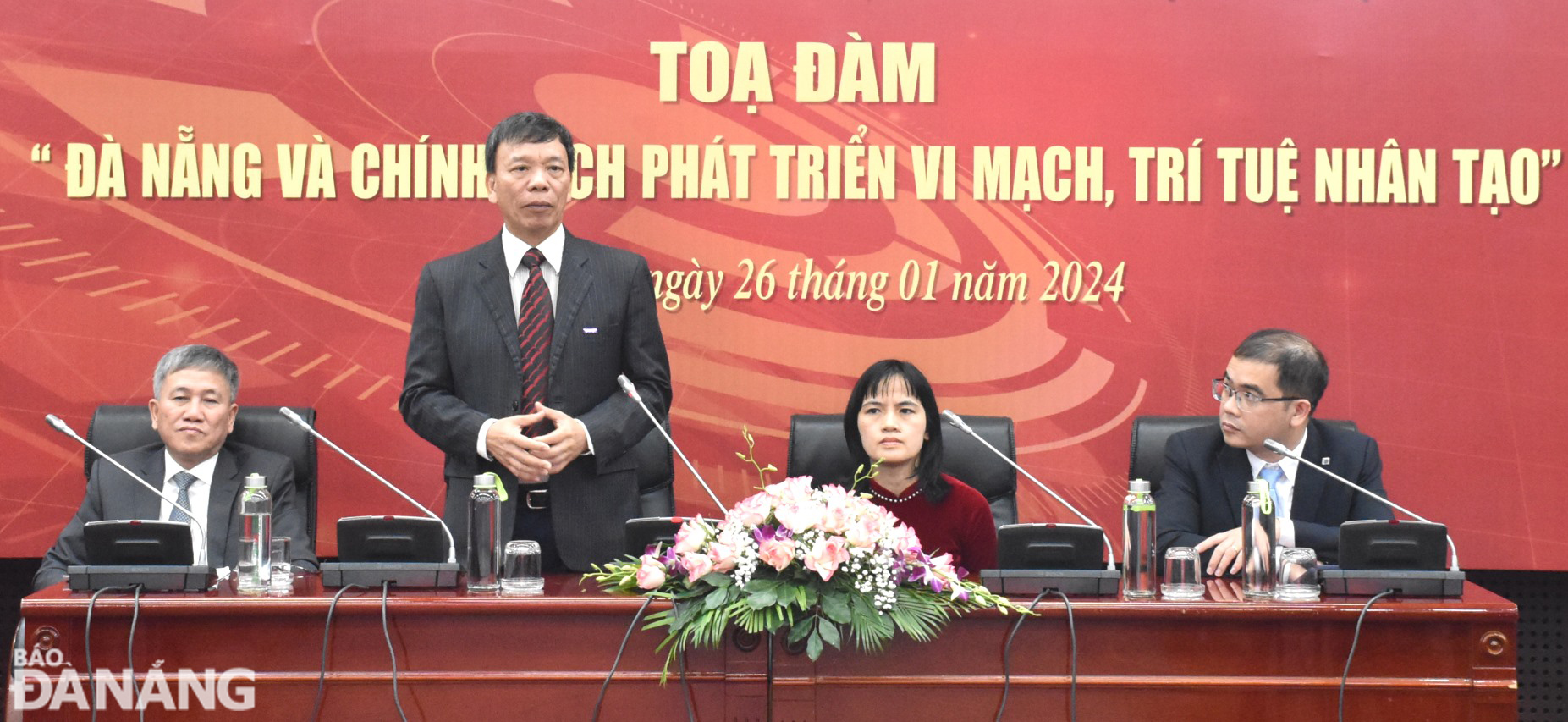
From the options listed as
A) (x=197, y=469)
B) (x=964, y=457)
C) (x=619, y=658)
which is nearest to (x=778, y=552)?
(x=619, y=658)

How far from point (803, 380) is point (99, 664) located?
68.5 inches

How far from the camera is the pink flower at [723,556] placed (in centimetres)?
188

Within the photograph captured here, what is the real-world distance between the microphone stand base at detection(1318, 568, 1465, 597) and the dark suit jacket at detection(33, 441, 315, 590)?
1.80 m

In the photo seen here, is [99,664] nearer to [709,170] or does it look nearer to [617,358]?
[617,358]

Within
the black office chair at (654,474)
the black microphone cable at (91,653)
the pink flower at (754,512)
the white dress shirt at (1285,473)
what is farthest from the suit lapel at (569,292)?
the white dress shirt at (1285,473)

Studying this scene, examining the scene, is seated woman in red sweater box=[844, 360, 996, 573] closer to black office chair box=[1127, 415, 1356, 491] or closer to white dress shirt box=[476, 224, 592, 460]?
black office chair box=[1127, 415, 1356, 491]

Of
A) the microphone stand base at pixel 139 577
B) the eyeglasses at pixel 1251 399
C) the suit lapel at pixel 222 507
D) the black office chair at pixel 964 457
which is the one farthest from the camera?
the black office chair at pixel 964 457

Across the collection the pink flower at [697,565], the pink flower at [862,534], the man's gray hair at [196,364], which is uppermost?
the man's gray hair at [196,364]

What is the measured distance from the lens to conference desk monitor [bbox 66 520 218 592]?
6.84ft

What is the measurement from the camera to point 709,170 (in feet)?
10.9

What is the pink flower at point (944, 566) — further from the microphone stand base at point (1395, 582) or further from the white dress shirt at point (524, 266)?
the white dress shirt at point (524, 266)

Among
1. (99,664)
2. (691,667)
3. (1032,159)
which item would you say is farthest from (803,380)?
(99,664)

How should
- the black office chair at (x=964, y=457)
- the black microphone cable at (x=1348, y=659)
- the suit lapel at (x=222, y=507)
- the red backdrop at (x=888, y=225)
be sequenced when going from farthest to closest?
the red backdrop at (x=888, y=225) → the black office chair at (x=964, y=457) → the suit lapel at (x=222, y=507) → the black microphone cable at (x=1348, y=659)

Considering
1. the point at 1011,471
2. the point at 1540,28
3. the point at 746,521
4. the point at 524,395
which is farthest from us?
the point at 1540,28
